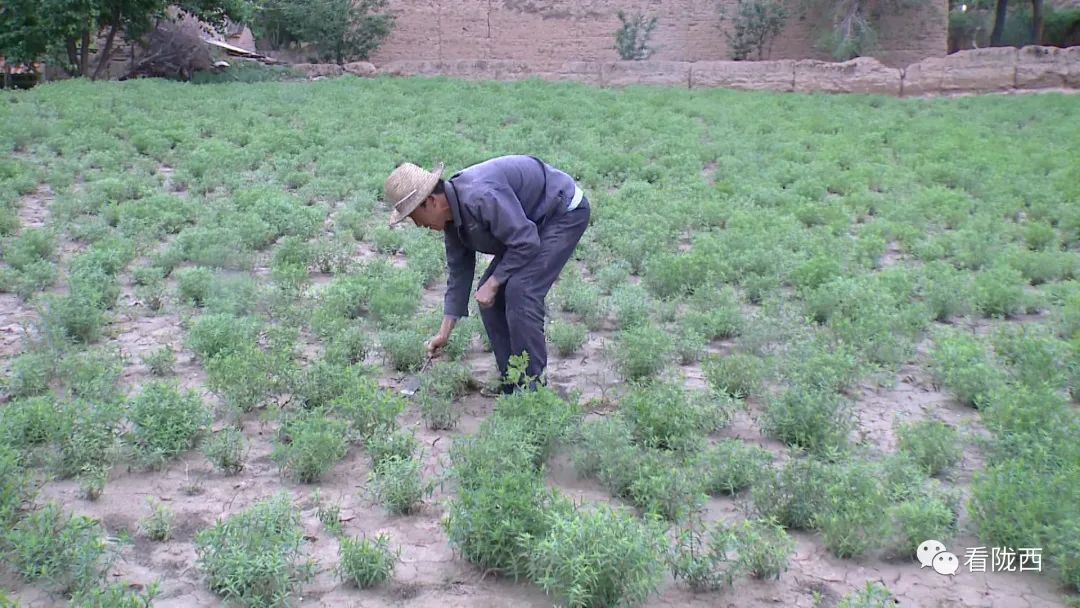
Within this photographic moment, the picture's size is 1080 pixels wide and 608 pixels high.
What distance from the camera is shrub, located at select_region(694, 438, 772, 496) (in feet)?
13.3

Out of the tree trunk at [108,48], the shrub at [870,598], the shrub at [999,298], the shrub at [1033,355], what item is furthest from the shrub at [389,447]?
the tree trunk at [108,48]

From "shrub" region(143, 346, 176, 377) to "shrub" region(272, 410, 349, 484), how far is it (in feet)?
4.42

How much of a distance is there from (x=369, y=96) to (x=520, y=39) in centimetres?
962

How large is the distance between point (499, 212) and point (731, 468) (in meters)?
1.69

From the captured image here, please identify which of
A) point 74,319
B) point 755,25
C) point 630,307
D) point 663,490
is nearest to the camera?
point 663,490

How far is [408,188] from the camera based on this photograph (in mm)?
4621

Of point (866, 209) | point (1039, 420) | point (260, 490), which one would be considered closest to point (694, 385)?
point (1039, 420)

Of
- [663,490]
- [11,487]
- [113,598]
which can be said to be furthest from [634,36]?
[113,598]

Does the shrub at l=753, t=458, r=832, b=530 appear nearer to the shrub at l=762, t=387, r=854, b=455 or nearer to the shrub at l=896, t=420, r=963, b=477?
the shrub at l=762, t=387, r=854, b=455

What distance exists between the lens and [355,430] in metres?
4.55

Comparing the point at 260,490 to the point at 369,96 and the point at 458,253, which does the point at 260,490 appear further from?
the point at 369,96

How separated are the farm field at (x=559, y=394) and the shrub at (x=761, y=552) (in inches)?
0.5

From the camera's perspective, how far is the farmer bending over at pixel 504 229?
15.3 feet

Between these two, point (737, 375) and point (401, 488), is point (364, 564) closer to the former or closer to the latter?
point (401, 488)
